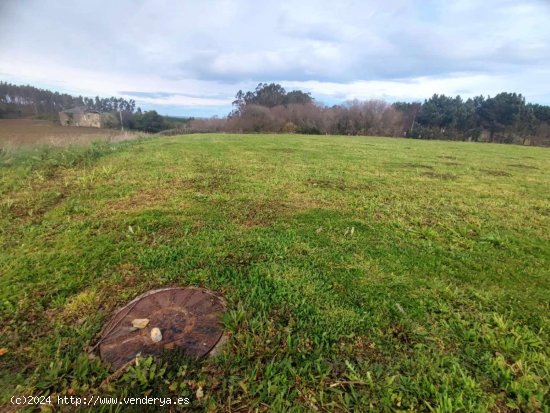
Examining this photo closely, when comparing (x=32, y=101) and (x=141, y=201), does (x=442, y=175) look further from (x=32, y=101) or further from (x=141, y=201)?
(x=32, y=101)

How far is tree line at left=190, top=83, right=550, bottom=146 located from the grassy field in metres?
38.2

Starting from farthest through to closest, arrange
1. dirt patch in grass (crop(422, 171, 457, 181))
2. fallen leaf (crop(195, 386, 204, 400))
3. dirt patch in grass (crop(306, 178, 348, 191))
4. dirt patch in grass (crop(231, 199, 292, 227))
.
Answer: dirt patch in grass (crop(422, 171, 457, 181))
dirt patch in grass (crop(306, 178, 348, 191))
dirt patch in grass (crop(231, 199, 292, 227))
fallen leaf (crop(195, 386, 204, 400))

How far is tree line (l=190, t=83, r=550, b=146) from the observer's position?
4156cm

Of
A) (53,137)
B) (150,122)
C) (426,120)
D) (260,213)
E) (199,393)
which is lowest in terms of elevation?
(199,393)

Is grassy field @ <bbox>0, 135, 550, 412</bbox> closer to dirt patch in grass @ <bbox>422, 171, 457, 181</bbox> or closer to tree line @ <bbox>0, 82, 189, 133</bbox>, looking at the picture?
dirt patch in grass @ <bbox>422, 171, 457, 181</bbox>

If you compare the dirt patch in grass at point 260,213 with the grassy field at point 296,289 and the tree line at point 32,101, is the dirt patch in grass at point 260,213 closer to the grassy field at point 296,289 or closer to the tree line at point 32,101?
the grassy field at point 296,289

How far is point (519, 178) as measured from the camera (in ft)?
25.5

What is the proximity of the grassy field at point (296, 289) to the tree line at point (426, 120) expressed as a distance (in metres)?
Answer: 38.2

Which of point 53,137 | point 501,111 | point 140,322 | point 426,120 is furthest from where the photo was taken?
point 426,120

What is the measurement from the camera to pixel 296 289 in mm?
2549

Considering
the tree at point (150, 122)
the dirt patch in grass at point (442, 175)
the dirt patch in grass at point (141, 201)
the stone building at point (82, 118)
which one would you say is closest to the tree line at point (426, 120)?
the tree at point (150, 122)

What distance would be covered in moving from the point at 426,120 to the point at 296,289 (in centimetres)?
5700

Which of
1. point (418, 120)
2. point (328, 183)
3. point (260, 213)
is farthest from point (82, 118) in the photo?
point (260, 213)

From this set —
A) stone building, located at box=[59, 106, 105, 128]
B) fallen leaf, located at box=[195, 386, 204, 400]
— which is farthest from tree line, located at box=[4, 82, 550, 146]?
fallen leaf, located at box=[195, 386, 204, 400]
